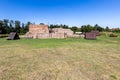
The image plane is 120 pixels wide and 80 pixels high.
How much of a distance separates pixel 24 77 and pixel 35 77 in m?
0.52

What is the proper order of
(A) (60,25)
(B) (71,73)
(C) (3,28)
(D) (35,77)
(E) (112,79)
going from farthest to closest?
(A) (60,25), (C) (3,28), (B) (71,73), (D) (35,77), (E) (112,79)

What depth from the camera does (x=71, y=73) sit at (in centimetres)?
696

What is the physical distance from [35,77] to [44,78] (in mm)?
463

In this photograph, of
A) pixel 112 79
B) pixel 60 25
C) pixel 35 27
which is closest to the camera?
pixel 112 79

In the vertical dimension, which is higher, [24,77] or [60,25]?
[60,25]

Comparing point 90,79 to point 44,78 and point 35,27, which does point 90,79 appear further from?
point 35,27

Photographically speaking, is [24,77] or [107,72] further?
[107,72]

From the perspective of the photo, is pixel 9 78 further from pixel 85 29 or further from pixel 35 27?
pixel 85 29

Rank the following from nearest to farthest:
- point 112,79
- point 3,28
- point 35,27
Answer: point 112,79 < point 35,27 < point 3,28

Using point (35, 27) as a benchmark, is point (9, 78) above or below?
below

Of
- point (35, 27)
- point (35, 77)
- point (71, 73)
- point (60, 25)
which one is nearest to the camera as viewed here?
point (35, 77)

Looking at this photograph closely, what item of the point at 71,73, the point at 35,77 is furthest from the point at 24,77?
the point at 71,73

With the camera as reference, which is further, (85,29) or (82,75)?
(85,29)

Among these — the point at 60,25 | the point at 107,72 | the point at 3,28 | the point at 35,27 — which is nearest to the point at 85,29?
the point at 60,25
